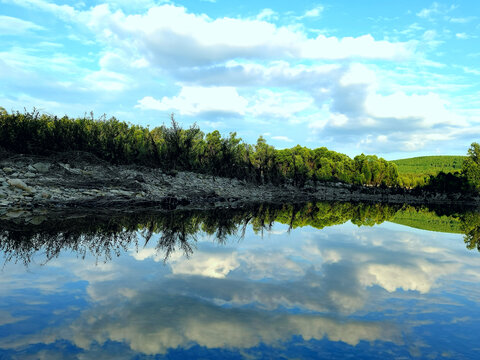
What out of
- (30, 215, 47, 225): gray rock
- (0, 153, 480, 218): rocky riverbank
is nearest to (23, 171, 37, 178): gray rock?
(0, 153, 480, 218): rocky riverbank

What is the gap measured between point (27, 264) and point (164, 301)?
3.68m

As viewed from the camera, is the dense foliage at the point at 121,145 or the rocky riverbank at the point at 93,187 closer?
the rocky riverbank at the point at 93,187

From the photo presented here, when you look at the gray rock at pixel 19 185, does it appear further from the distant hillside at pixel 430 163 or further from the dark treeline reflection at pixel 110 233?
the distant hillside at pixel 430 163

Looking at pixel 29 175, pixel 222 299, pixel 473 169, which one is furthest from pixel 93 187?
pixel 473 169

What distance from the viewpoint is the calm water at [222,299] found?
12.2 ft

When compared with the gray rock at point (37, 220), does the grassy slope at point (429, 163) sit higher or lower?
higher

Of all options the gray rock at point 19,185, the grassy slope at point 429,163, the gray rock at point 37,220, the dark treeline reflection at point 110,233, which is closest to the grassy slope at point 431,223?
the dark treeline reflection at point 110,233

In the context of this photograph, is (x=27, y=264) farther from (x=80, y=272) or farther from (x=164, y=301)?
(x=164, y=301)

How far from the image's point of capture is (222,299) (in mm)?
5137

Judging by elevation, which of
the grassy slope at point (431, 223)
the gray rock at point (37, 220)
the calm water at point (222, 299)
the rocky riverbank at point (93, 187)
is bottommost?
the grassy slope at point (431, 223)

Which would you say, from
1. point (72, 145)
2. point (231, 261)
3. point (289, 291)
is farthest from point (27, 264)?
point (72, 145)

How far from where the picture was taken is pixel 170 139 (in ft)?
105

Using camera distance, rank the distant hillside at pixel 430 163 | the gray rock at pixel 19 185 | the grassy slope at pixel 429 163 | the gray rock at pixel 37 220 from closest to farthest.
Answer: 1. the gray rock at pixel 37 220
2. the gray rock at pixel 19 185
3. the distant hillside at pixel 430 163
4. the grassy slope at pixel 429 163

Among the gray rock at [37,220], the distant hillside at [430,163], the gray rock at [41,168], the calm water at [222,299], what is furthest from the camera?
the distant hillside at [430,163]
